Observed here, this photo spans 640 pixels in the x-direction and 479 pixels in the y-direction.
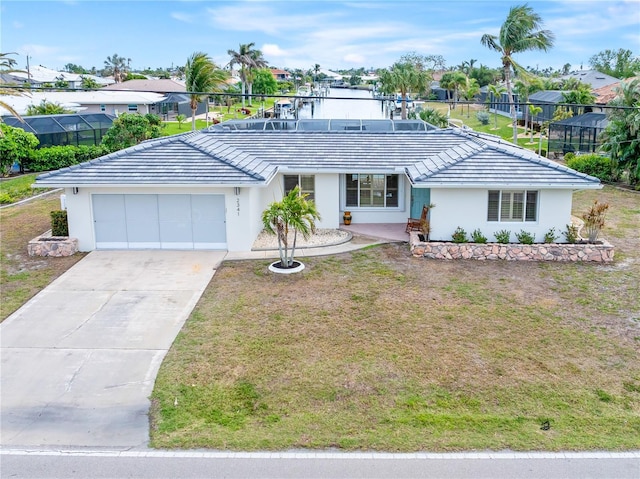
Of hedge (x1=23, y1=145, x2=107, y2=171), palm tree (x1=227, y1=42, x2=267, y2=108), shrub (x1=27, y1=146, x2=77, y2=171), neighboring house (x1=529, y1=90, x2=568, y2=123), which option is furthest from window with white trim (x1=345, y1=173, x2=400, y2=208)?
palm tree (x1=227, y1=42, x2=267, y2=108)

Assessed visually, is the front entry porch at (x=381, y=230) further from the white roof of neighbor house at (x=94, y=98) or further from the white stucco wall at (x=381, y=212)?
the white roof of neighbor house at (x=94, y=98)

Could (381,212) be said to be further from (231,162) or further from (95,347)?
(95,347)

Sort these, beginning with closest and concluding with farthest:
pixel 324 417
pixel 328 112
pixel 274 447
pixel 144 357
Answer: pixel 274 447
pixel 324 417
pixel 144 357
pixel 328 112

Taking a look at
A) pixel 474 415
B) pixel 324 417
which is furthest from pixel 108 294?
pixel 474 415

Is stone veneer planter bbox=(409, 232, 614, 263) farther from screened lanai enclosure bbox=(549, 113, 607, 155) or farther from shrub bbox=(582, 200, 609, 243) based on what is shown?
screened lanai enclosure bbox=(549, 113, 607, 155)

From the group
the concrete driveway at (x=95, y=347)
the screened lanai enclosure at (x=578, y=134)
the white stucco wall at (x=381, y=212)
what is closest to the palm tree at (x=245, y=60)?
the screened lanai enclosure at (x=578, y=134)

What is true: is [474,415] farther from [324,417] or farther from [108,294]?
[108,294]
